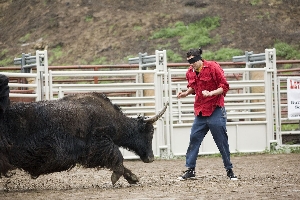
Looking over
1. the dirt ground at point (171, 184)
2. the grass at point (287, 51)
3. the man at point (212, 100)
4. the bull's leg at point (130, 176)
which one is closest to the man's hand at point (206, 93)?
the man at point (212, 100)

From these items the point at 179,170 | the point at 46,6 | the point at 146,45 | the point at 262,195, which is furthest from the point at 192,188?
the point at 46,6

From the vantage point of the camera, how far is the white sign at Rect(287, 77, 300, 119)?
50.4ft

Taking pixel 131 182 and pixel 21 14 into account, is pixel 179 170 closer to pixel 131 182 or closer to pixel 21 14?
pixel 131 182

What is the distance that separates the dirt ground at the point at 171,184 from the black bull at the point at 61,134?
0.31 meters

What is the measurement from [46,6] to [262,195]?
3004 cm

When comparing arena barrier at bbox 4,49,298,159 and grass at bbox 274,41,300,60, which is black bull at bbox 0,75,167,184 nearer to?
arena barrier at bbox 4,49,298,159

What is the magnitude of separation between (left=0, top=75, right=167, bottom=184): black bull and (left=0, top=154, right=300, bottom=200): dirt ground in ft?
1.02

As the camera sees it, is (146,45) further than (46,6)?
No

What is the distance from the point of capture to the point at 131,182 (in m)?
9.86

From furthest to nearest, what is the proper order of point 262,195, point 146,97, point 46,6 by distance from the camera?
point 46,6, point 146,97, point 262,195

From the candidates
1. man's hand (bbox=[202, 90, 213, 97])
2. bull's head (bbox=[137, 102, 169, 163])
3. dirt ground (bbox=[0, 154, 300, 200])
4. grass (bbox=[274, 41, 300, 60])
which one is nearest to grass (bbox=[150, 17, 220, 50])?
grass (bbox=[274, 41, 300, 60])

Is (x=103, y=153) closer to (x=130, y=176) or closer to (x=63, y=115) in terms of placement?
(x=130, y=176)

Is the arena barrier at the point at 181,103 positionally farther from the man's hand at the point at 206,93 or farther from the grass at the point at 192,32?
the grass at the point at 192,32

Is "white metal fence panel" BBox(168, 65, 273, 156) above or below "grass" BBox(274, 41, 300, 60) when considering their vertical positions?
below
